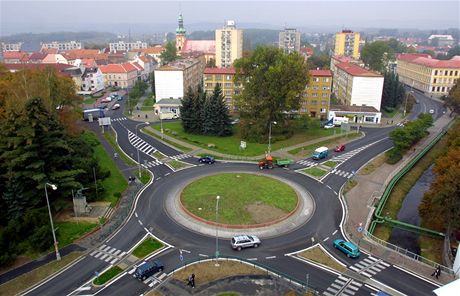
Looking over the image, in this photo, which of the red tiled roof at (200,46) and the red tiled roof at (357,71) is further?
the red tiled roof at (200,46)

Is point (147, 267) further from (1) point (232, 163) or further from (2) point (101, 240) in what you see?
(1) point (232, 163)

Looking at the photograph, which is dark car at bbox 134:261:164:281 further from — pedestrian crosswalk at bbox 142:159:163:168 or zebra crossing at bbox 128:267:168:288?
pedestrian crosswalk at bbox 142:159:163:168

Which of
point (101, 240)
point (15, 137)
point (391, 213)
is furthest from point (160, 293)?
point (391, 213)

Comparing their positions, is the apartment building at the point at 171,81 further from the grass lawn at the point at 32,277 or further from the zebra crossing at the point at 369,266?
the zebra crossing at the point at 369,266

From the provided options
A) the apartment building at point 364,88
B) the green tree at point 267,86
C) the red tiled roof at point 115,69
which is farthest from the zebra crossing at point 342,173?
the red tiled roof at point 115,69

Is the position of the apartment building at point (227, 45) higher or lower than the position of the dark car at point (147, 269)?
higher

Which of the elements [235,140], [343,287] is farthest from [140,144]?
[343,287]
